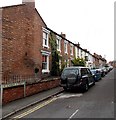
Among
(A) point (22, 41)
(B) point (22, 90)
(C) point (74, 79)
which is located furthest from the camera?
(A) point (22, 41)

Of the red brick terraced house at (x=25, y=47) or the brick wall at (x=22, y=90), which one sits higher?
the red brick terraced house at (x=25, y=47)

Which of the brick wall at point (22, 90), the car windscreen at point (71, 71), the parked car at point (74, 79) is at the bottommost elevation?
the brick wall at point (22, 90)

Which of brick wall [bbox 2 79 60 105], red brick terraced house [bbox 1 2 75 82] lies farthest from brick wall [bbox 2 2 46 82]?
brick wall [bbox 2 79 60 105]

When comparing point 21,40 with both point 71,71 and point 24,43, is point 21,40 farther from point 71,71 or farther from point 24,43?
point 71,71

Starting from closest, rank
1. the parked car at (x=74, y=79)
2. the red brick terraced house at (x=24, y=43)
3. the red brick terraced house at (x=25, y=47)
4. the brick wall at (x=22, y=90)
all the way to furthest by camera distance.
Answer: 1. the brick wall at (x=22, y=90)
2. the parked car at (x=74, y=79)
3. the red brick terraced house at (x=25, y=47)
4. the red brick terraced house at (x=24, y=43)

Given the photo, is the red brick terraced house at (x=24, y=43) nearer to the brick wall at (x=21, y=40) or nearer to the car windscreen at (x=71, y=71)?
the brick wall at (x=21, y=40)

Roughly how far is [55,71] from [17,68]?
846cm

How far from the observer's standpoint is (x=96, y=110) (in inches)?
447

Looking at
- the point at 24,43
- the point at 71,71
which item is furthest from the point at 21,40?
the point at 71,71

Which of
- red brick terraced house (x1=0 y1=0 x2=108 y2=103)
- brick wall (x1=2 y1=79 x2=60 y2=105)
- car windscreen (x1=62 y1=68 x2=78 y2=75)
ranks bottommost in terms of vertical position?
brick wall (x1=2 y1=79 x2=60 y2=105)

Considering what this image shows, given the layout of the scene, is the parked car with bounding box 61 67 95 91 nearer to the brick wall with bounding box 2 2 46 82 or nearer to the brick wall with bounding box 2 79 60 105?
the brick wall with bounding box 2 79 60 105

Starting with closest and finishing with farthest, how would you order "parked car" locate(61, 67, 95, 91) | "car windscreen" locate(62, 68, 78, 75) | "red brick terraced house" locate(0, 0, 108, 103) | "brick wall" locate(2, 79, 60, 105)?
"brick wall" locate(2, 79, 60, 105) < "parked car" locate(61, 67, 95, 91) < "car windscreen" locate(62, 68, 78, 75) < "red brick terraced house" locate(0, 0, 108, 103)

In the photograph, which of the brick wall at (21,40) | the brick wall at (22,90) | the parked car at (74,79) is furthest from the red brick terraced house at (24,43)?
the parked car at (74,79)

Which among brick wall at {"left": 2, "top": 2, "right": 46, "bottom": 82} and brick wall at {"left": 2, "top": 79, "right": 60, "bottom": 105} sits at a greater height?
brick wall at {"left": 2, "top": 2, "right": 46, "bottom": 82}
